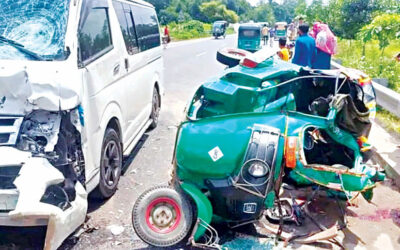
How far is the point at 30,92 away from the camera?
3.45 metres

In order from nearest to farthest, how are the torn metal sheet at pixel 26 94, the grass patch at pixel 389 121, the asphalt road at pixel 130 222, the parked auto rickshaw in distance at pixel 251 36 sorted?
the torn metal sheet at pixel 26 94
the asphalt road at pixel 130 222
the grass patch at pixel 389 121
the parked auto rickshaw in distance at pixel 251 36

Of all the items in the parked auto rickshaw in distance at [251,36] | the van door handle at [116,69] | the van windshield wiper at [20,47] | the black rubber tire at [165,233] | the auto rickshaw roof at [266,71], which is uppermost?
the van windshield wiper at [20,47]

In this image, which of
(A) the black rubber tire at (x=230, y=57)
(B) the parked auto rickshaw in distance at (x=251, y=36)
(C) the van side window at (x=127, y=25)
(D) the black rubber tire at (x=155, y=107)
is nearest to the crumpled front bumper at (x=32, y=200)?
(C) the van side window at (x=127, y=25)

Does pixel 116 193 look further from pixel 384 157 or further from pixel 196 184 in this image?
pixel 384 157

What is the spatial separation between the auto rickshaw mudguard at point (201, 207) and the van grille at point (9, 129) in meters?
1.47

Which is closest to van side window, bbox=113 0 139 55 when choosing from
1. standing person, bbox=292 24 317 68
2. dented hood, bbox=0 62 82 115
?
dented hood, bbox=0 62 82 115

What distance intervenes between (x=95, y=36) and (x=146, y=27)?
2.64 metres

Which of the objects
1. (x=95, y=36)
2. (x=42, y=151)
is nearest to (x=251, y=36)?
(x=95, y=36)

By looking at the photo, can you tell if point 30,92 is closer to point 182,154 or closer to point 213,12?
point 182,154

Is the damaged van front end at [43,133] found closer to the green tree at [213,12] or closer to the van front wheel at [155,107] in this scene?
the van front wheel at [155,107]

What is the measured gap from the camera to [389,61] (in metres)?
11.5

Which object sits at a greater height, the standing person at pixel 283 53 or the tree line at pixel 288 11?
the standing person at pixel 283 53

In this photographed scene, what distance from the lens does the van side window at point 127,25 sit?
5.38 meters

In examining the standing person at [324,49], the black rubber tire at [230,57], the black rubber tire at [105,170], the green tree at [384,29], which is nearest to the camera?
the black rubber tire at [105,170]
